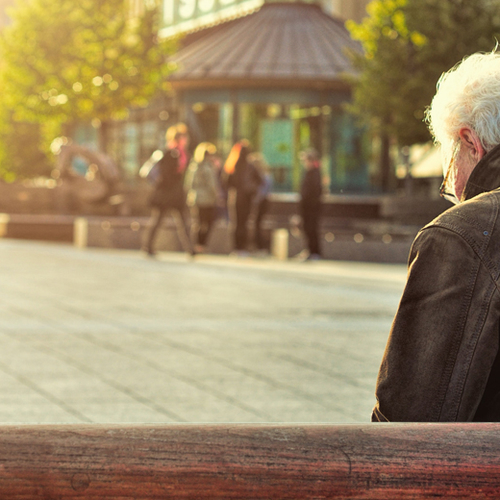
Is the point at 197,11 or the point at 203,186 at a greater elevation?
the point at 197,11

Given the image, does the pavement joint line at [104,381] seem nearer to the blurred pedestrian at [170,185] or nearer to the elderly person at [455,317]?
the elderly person at [455,317]

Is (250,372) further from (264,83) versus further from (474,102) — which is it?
(264,83)

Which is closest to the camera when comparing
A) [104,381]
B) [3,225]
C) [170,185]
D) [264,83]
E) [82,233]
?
[104,381]

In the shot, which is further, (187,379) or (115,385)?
(187,379)

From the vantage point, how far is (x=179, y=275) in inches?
502

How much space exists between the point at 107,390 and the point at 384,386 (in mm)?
3968

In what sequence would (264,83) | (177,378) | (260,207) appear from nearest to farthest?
(177,378) → (260,207) → (264,83)

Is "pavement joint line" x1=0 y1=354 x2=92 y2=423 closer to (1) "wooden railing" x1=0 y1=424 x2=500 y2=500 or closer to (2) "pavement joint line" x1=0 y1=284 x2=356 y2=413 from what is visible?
(2) "pavement joint line" x1=0 y1=284 x2=356 y2=413

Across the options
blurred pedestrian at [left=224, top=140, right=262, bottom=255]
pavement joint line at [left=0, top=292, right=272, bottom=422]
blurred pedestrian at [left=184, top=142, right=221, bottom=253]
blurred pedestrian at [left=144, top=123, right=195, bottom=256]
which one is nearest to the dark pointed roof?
blurred pedestrian at [left=224, top=140, right=262, bottom=255]

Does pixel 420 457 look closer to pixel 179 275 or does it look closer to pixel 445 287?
pixel 445 287

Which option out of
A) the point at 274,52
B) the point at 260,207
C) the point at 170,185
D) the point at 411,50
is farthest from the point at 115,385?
the point at 274,52

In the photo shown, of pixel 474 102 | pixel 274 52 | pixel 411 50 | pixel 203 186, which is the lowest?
pixel 203 186

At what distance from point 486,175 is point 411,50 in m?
18.1

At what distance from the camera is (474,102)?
1984 millimetres
